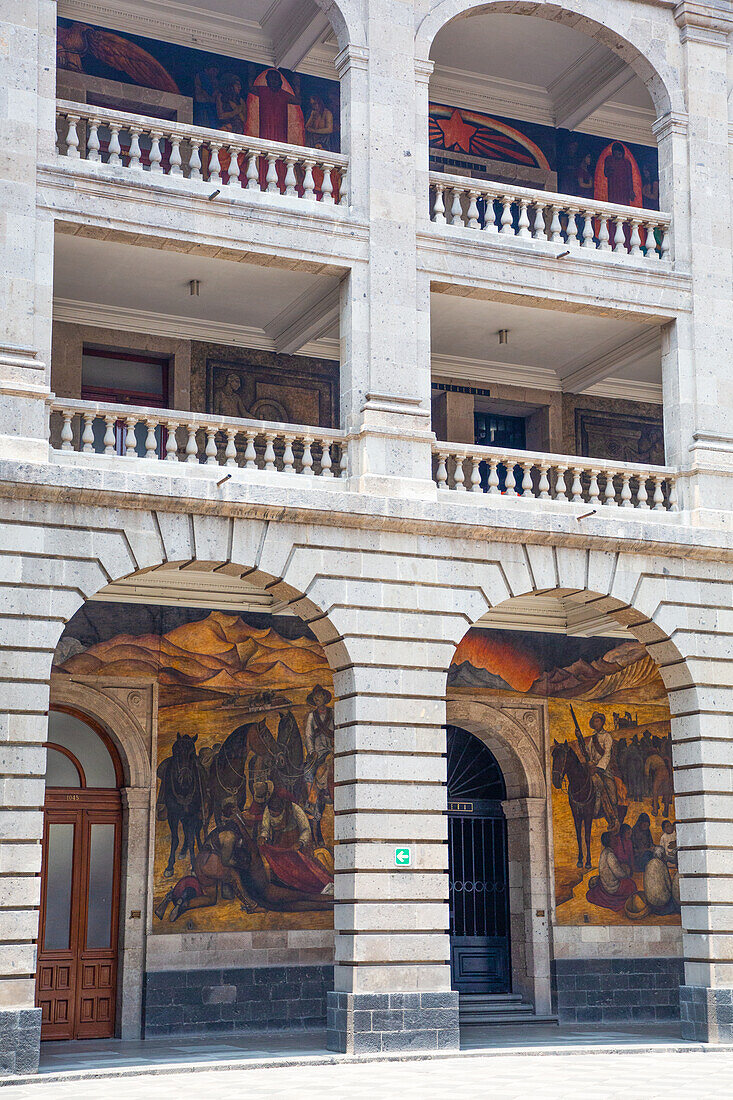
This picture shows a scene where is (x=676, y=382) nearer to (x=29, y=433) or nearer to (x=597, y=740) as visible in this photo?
(x=597, y=740)

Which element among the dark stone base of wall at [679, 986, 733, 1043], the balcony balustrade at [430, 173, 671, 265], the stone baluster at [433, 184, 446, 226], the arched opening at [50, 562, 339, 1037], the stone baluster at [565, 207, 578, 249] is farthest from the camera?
the stone baluster at [565, 207, 578, 249]

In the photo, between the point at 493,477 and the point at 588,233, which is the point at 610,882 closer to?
the point at 493,477

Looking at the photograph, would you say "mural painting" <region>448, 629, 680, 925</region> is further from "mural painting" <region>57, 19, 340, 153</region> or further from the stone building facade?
"mural painting" <region>57, 19, 340, 153</region>

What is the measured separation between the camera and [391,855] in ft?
47.5

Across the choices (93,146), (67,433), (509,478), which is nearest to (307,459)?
(509,478)

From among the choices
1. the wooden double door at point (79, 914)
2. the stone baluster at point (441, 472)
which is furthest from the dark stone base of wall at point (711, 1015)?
the wooden double door at point (79, 914)

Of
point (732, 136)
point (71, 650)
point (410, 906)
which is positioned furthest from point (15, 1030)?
point (732, 136)

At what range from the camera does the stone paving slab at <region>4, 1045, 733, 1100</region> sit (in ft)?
38.9

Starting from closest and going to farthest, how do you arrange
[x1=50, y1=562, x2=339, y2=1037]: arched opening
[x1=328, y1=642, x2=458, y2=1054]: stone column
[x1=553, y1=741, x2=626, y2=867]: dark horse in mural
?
[x1=328, y1=642, x2=458, y2=1054]: stone column < [x1=50, y1=562, x2=339, y2=1037]: arched opening < [x1=553, y1=741, x2=626, y2=867]: dark horse in mural

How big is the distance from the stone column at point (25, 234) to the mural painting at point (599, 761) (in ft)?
24.6

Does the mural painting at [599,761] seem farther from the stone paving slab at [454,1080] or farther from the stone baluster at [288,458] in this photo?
the stone baluster at [288,458]

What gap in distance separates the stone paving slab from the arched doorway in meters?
3.29

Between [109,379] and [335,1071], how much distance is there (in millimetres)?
8685

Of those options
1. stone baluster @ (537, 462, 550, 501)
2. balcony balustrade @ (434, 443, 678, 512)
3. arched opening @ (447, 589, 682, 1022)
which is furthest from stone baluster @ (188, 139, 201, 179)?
arched opening @ (447, 589, 682, 1022)
